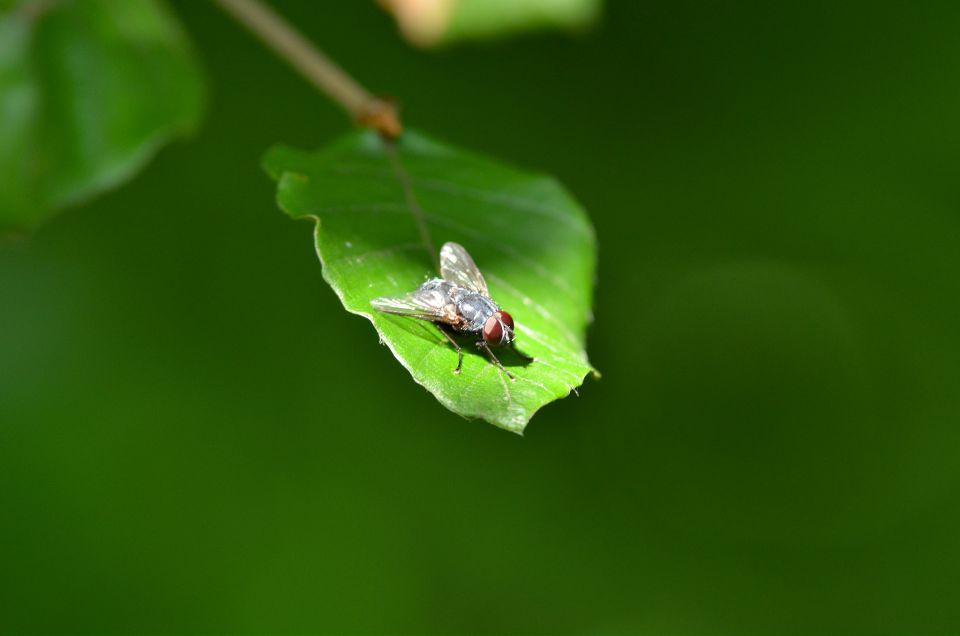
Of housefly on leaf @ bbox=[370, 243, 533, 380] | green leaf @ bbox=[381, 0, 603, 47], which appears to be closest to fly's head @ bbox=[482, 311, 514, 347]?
housefly on leaf @ bbox=[370, 243, 533, 380]

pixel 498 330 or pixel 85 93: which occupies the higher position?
pixel 85 93

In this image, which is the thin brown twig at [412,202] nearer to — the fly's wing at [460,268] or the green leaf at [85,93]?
the fly's wing at [460,268]

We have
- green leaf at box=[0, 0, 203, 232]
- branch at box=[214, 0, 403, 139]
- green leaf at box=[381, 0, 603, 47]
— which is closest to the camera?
branch at box=[214, 0, 403, 139]

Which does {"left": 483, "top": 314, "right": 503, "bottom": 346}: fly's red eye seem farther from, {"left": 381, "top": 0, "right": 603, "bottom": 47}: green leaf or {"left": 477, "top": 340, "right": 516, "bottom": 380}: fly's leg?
{"left": 381, "top": 0, "right": 603, "bottom": 47}: green leaf

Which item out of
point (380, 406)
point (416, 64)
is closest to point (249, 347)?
point (380, 406)

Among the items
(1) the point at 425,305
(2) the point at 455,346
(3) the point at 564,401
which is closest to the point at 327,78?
(1) the point at 425,305

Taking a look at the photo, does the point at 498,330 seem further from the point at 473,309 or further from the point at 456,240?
the point at 456,240

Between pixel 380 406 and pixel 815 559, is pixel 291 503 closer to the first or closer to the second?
pixel 380 406
